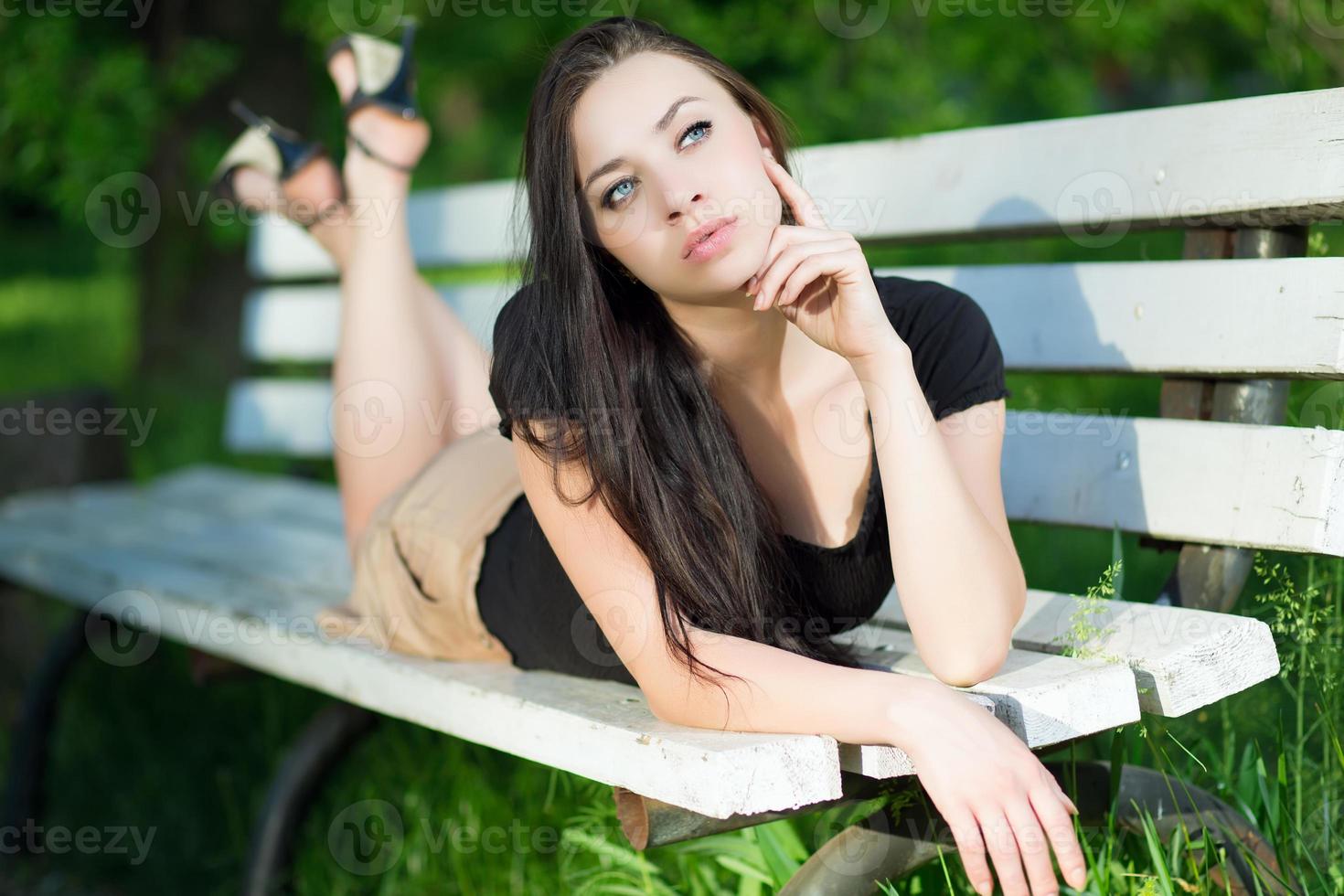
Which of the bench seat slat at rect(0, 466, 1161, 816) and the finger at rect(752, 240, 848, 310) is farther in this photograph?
the finger at rect(752, 240, 848, 310)

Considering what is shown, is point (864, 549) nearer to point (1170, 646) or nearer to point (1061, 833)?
point (1170, 646)

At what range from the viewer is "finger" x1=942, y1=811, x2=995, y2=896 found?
4.93ft

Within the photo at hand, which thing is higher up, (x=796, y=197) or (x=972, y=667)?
(x=796, y=197)

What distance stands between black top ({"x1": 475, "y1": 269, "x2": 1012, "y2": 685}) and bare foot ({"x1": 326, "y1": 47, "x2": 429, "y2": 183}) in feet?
3.23

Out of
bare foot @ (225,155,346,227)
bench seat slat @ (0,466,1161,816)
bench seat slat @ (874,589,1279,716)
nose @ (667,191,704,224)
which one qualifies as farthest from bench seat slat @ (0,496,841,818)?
bare foot @ (225,155,346,227)

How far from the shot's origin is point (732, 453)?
6.50 ft

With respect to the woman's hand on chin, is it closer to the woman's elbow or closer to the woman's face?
the woman's face

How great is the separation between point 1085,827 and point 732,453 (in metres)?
0.71

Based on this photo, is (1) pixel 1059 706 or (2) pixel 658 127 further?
(2) pixel 658 127

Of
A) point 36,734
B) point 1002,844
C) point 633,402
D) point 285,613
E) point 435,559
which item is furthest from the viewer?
point 36,734

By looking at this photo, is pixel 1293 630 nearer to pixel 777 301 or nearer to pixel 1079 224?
pixel 1079 224

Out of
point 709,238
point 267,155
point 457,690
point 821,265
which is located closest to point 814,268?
point 821,265

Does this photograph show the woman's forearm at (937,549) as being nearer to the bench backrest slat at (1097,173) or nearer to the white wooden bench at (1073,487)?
the white wooden bench at (1073,487)

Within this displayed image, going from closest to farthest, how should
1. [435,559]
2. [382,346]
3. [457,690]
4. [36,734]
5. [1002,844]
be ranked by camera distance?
[1002,844] → [457,690] → [435,559] → [382,346] → [36,734]
